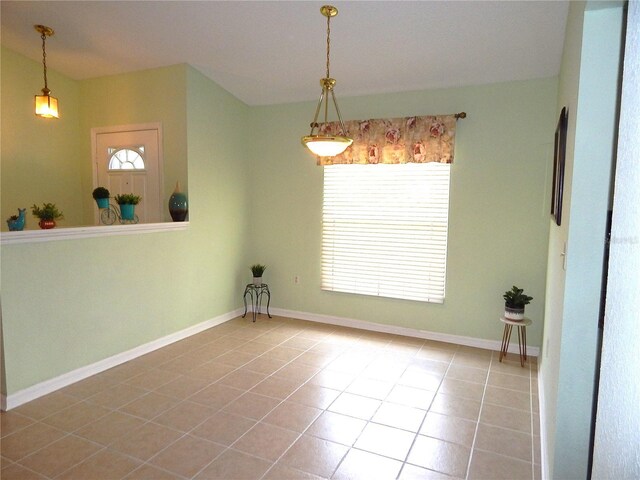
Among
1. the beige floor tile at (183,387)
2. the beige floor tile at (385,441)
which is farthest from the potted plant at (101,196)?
the beige floor tile at (385,441)

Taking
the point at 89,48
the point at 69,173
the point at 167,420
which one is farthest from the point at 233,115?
the point at 167,420

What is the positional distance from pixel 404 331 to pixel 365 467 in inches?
89.8

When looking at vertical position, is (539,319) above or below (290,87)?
below

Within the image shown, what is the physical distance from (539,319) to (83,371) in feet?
12.9

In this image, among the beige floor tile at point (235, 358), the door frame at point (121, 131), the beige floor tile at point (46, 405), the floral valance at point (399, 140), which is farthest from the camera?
the door frame at point (121, 131)

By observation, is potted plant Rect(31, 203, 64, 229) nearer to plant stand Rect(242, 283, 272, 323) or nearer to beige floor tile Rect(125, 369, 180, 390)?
beige floor tile Rect(125, 369, 180, 390)

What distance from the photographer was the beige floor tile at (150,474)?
2.08 meters

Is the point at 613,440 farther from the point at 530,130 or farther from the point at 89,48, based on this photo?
the point at 89,48

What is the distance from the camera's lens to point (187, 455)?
227cm

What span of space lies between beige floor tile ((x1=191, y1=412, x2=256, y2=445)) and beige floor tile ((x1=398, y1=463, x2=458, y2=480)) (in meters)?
0.98

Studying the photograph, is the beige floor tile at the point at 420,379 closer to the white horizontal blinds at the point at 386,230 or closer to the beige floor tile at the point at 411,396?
the beige floor tile at the point at 411,396

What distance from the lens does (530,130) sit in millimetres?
3688

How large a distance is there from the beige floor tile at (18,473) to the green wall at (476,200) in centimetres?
311

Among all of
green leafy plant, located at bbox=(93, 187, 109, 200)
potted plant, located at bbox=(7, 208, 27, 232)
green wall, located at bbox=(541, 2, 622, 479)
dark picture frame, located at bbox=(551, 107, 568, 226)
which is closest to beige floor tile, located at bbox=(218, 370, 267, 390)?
potted plant, located at bbox=(7, 208, 27, 232)
